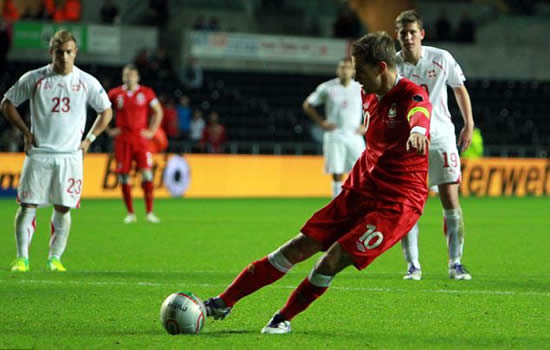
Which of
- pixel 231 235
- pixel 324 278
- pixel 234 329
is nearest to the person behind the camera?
pixel 324 278

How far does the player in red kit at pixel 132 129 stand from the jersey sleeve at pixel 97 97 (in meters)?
5.99

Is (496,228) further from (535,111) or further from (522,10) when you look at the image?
(522,10)

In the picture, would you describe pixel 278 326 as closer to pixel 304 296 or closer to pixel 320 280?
pixel 304 296

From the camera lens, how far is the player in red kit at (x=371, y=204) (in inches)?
217

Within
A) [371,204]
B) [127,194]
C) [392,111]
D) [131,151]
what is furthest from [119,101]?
[371,204]

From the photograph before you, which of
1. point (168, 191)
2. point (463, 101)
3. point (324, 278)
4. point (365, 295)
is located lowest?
point (168, 191)

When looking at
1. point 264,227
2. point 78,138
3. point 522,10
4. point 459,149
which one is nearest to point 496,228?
point 264,227

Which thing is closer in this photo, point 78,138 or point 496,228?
point 78,138

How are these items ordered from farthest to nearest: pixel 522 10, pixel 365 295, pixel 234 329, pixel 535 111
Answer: pixel 522 10 → pixel 535 111 → pixel 365 295 → pixel 234 329

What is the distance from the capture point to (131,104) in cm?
1537

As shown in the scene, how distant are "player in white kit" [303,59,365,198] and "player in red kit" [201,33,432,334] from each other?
928 cm

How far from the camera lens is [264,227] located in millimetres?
14680

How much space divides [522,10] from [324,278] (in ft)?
105

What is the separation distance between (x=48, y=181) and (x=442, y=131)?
341 centimetres
